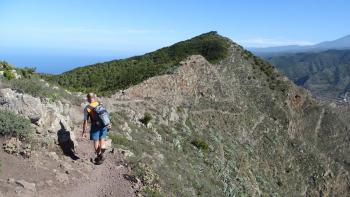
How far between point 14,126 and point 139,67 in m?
42.6

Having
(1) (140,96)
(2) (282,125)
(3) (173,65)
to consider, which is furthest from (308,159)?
(1) (140,96)

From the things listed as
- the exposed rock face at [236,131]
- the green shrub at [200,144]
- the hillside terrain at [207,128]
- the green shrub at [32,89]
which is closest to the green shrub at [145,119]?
the hillside terrain at [207,128]

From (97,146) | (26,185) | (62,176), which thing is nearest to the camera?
(26,185)

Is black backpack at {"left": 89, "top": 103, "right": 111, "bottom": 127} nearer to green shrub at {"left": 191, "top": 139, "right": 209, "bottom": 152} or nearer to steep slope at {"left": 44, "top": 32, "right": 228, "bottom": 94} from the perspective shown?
green shrub at {"left": 191, "top": 139, "right": 209, "bottom": 152}

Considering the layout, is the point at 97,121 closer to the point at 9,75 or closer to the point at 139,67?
the point at 9,75

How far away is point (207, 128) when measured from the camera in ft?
142

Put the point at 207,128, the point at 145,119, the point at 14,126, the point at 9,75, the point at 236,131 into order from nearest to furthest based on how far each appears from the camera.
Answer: the point at 14,126
the point at 9,75
the point at 145,119
the point at 207,128
the point at 236,131

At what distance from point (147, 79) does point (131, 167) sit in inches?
1114

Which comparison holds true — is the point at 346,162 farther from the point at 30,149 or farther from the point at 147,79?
the point at 30,149

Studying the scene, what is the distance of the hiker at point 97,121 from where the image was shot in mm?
16094

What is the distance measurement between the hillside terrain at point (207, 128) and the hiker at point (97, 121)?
0.85 metres

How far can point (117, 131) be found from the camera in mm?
23609

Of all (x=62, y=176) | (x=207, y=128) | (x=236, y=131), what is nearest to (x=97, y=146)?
(x=62, y=176)

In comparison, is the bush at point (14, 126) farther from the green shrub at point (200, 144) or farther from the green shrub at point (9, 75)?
the green shrub at point (200, 144)
